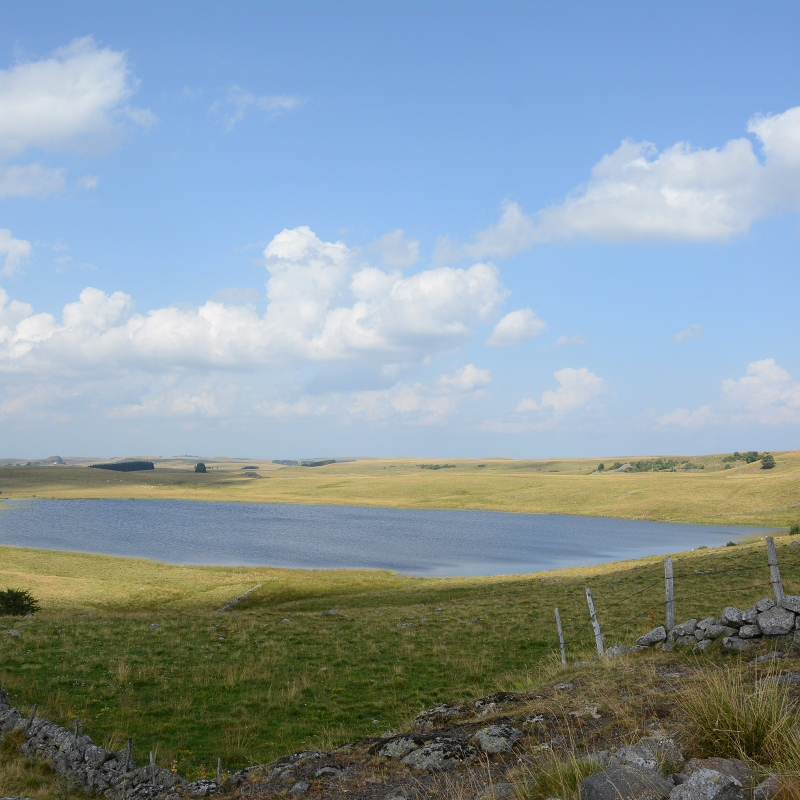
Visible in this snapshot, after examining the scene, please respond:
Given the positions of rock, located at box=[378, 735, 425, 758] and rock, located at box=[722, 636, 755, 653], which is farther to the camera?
rock, located at box=[722, 636, 755, 653]

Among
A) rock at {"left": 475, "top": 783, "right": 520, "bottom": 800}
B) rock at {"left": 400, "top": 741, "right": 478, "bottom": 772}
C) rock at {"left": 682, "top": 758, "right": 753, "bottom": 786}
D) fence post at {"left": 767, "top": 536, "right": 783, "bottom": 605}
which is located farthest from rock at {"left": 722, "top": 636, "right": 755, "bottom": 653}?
rock at {"left": 475, "top": 783, "right": 520, "bottom": 800}

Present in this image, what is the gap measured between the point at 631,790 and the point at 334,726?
951cm

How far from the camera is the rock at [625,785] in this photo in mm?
5445

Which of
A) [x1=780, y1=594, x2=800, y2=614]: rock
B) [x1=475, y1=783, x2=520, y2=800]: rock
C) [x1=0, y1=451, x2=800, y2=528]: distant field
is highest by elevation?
[x1=780, y1=594, x2=800, y2=614]: rock

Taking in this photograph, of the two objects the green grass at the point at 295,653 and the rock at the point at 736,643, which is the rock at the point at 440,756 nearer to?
the green grass at the point at 295,653

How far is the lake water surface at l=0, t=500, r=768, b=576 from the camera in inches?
2480

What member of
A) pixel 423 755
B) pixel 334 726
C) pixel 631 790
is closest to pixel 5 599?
pixel 334 726

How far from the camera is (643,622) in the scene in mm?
22016

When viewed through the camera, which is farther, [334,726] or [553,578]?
[553,578]

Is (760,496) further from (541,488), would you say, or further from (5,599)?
(5,599)

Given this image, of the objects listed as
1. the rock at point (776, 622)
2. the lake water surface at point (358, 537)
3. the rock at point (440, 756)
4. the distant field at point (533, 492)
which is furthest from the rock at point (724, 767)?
the distant field at point (533, 492)

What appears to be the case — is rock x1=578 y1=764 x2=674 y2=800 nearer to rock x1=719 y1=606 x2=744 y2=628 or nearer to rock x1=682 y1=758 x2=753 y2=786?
rock x1=682 y1=758 x2=753 y2=786

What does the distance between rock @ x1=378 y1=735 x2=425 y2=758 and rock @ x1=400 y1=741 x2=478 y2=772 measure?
0.23m

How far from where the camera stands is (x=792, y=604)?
40.7 ft
